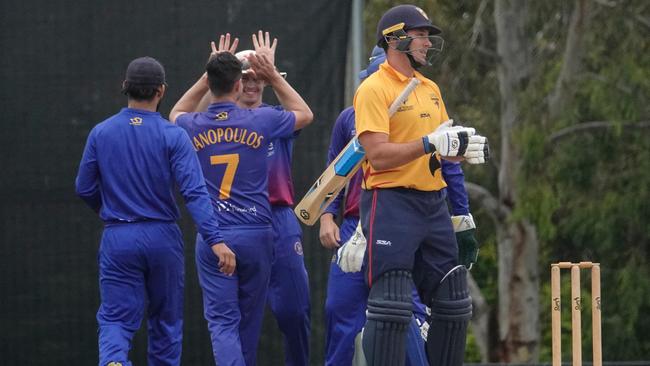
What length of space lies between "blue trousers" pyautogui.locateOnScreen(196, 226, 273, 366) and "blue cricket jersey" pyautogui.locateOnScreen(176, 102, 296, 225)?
0.29 ft

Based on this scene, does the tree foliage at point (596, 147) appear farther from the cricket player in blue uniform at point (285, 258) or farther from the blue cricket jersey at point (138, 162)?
the blue cricket jersey at point (138, 162)

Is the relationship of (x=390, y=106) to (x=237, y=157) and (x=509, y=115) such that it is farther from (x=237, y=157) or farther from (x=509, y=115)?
(x=509, y=115)

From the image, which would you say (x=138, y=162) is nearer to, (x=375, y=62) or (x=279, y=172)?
(x=279, y=172)

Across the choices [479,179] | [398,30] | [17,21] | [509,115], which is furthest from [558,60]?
[398,30]

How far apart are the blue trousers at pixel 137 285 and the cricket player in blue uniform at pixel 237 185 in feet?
0.71

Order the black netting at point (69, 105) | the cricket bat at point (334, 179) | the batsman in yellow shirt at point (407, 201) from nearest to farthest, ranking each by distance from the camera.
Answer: the batsman in yellow shirt at point (407, 201)
the cricket bat at point (334, 179)
the black netting at point (69, 105)

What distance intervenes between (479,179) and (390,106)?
10368 mm

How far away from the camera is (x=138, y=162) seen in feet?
19.9

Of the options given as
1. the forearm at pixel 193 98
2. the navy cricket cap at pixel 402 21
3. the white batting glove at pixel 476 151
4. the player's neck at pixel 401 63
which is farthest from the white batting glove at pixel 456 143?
the forearm at pixel 193 98

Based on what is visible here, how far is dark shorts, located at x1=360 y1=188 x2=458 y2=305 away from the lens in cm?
546

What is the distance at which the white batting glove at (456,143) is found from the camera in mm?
5277

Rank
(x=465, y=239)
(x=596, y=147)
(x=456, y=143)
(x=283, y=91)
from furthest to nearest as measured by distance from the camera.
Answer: (x=596, y=147) → (x=283, y=91) → (x=465, y=239) → (x=456, y=143)

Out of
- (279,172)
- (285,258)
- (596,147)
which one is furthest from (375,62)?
(596,147)

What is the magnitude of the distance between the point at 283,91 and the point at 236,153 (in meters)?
0.38
